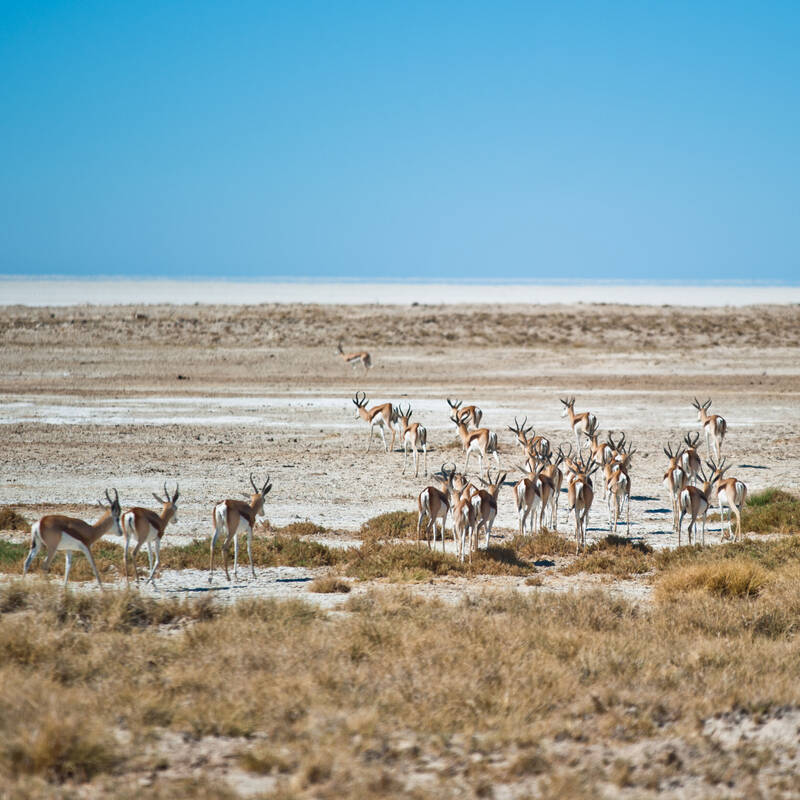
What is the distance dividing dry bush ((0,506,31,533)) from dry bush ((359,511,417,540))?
5.52 m

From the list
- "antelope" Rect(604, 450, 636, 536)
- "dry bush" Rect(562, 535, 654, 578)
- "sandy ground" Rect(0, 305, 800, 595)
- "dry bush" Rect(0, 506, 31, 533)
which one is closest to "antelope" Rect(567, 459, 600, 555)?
"dry bush" Rect(562, 535, 654, 578)

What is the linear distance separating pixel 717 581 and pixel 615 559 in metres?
2.22

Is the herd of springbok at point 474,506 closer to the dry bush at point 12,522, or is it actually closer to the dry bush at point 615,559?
the dry bush at point 615,559

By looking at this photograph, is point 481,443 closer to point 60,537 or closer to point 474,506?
point 474,506

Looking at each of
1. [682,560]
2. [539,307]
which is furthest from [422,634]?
[539,307]

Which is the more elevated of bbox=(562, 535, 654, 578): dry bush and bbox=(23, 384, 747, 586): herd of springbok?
bbox=(23, 384, 747, 586): herd of springbok

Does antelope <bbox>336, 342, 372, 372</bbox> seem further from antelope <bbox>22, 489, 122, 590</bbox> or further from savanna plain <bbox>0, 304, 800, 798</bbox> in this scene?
antelope <bbox>22, 489, 122, 590</bbox>

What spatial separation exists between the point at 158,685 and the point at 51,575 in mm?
5235

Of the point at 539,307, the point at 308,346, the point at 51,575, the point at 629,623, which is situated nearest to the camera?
the point at 629,623

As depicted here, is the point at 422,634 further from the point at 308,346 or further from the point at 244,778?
the point at 308,346

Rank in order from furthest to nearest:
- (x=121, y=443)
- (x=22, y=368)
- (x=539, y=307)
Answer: (x=539, y=307), (x=22, y=368), (x=121, y=443)

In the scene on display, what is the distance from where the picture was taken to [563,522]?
1727 centimetres

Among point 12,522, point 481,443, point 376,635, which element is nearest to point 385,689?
point 376,635

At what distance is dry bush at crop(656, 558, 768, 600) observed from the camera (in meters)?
11.4
